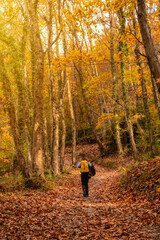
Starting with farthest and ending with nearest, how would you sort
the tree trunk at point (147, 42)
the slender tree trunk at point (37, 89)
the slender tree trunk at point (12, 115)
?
the slender tree trunk at point (12, 115) → the slender tree trunk at point (37, 89) → the tree trunk at point (147, 42)

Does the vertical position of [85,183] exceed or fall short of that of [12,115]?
it falls short

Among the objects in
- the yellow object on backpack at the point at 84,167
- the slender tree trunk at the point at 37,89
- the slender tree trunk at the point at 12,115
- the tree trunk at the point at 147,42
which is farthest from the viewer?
the slender tree trunk at the point at 12,115

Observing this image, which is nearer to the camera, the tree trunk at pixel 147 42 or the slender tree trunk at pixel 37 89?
the tree trunk at pixel 147 42

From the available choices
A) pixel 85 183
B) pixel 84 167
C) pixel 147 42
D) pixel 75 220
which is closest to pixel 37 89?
pixel 84 167

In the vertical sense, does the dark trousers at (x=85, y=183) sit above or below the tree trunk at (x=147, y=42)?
below

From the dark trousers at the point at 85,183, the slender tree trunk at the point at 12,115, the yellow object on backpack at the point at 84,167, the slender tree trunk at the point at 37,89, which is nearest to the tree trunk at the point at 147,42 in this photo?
the yellow object on backpack at the point at 84,167

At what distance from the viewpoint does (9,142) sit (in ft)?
78.6

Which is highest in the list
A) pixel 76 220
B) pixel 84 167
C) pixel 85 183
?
pixel 84 167

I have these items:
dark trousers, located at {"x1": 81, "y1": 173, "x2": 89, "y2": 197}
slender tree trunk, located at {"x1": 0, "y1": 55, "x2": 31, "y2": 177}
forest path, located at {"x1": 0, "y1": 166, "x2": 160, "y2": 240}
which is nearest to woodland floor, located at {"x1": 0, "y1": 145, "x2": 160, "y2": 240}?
forest path, located at {"x1": 0, "y1": 166, "x2": 160, "y2": 240}

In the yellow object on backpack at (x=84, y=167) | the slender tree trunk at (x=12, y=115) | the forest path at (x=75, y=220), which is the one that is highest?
the slender tree trunk at (x=12, y=115)

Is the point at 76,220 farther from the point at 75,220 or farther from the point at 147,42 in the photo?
the point at 147,42

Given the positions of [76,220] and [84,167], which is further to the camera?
[84,167]

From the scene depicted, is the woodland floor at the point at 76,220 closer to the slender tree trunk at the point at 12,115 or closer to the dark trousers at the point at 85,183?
the dark trousers at the point at 85,183

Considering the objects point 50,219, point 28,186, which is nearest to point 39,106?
point 28,186
